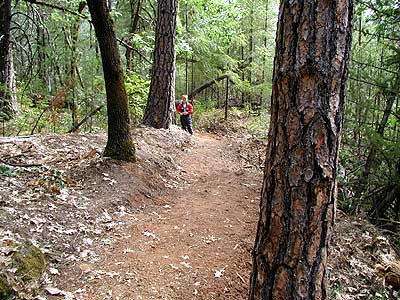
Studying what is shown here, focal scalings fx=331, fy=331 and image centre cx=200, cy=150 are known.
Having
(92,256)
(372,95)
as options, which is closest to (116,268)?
(92,256)

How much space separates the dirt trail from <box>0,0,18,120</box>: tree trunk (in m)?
5.11

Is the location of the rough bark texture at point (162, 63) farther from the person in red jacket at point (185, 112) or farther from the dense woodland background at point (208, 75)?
the person in red jacket at point (185, 112)

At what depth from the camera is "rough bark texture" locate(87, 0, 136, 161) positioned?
543 cm

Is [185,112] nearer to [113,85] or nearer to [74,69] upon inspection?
[74,69]

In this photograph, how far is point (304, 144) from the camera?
205 cm

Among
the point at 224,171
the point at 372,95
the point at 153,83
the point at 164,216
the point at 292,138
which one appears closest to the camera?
the point at 292,138

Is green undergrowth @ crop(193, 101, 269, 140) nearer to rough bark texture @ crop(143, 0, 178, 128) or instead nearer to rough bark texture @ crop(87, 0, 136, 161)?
rough bark texture @ crop(143, 0, 178, 128)

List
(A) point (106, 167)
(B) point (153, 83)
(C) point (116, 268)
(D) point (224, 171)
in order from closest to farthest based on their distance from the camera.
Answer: (C) point (116, 268) → (A) point (106, 167) → (D) point (224, 171) → (B) point (153, 83)

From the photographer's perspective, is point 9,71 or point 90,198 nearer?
point 90,198

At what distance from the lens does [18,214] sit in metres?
3.77

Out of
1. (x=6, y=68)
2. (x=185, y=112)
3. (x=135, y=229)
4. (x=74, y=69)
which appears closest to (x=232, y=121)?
(x=185, y=112)

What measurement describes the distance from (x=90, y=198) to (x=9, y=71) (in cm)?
694

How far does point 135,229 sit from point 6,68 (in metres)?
7.66

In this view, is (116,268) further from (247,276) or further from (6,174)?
(6,174)
